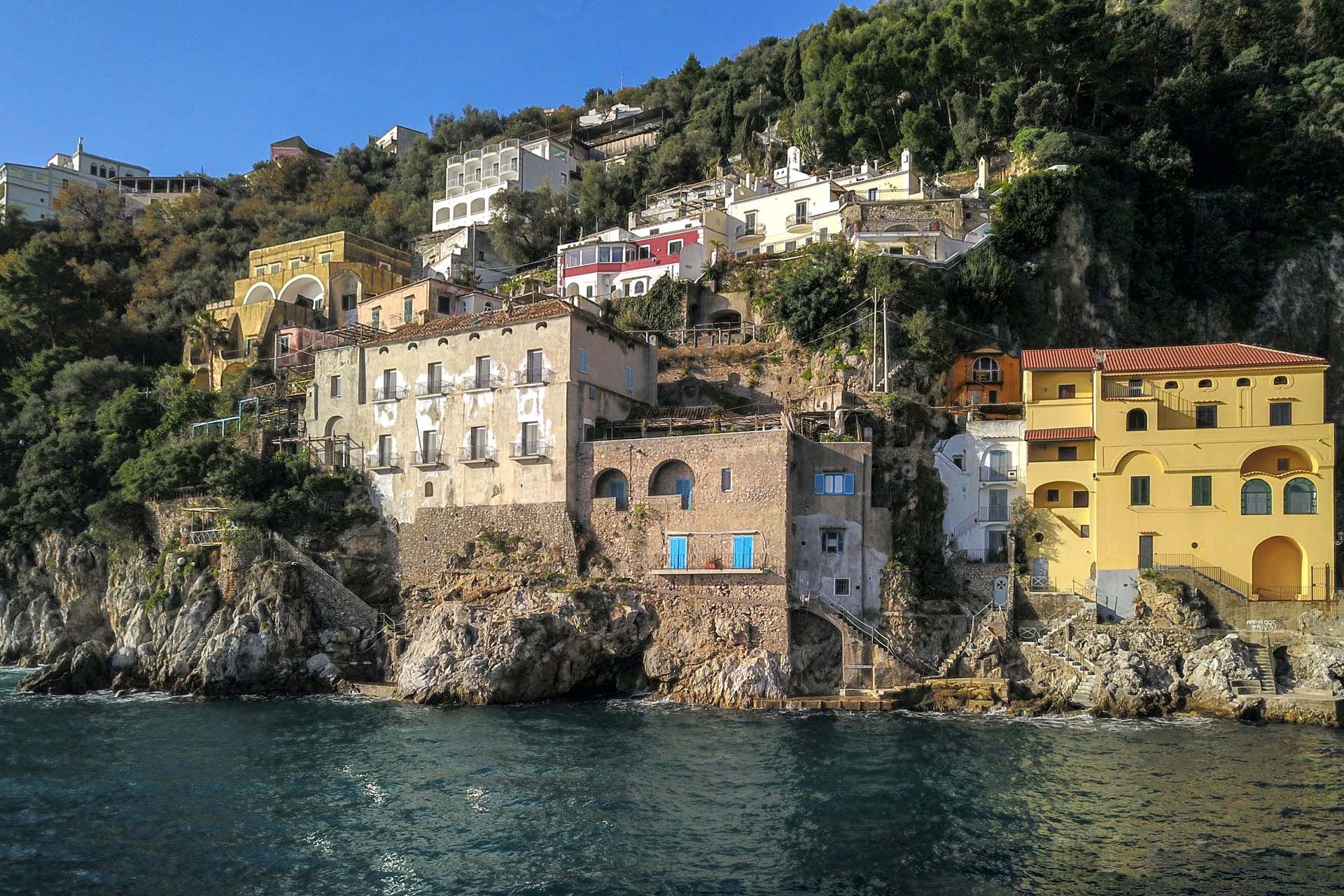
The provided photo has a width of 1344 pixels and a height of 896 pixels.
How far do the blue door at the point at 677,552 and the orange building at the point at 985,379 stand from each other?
1261 cm

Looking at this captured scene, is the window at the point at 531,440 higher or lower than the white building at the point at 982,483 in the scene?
higher

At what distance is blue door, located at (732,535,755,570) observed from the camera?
127 feet

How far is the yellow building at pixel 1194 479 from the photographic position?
127 ft

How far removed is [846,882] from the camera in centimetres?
2078

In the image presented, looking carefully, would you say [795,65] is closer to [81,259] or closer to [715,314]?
[715,314]

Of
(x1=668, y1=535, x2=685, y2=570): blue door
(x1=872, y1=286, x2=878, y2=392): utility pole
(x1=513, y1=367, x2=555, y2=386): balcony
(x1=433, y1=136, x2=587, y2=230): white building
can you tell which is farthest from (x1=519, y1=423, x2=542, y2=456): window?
(x1=433, y1=136, x2=587, y2=230): white building

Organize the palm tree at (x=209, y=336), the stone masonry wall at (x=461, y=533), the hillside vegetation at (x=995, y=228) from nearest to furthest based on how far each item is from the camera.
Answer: the stone masonry wall at (x=461, y=533)
the hillside vegetation at (x=995, y=228)
the palm tree at (x=209, y=336)

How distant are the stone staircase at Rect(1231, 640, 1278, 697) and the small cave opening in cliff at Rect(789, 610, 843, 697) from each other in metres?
12.1

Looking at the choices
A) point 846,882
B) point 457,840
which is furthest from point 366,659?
point 846,882

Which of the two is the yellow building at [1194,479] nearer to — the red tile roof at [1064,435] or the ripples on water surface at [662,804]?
the red tile roof at [1064,435]

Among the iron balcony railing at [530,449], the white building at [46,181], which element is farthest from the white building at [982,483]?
the white building at [46,181]

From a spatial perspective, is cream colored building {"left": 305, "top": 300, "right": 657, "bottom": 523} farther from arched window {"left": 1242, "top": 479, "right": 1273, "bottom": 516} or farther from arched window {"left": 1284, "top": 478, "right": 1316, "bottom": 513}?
arched window {"left": 1284, "top": 478, "right": 1316, "bottom": 513}

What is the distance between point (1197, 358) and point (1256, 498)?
17.4 feet

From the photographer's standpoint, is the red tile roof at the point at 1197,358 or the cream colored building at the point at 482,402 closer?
the red tile roof at the point at 1197,358
